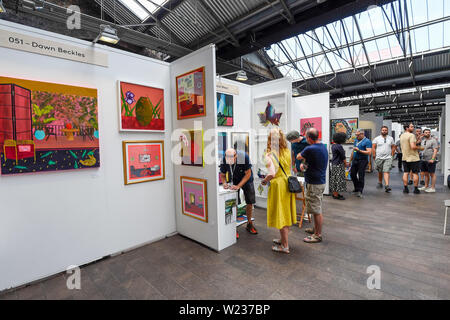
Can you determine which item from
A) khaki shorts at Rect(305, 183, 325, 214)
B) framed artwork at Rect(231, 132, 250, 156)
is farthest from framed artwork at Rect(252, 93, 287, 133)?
khaki shorts at Rect(305, 183, 325, 214)

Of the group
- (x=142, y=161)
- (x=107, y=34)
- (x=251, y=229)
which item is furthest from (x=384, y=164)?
(x=107, y=34)

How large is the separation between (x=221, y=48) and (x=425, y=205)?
664 cm

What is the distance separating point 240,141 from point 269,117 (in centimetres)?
77

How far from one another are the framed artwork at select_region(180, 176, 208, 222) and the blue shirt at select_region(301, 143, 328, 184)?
1.42 metres

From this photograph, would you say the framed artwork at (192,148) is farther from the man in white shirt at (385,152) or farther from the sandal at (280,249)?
the man in white shirt at (385,152)

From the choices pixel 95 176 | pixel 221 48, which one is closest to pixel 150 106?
pixel 95 176

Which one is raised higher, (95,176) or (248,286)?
(95,176)

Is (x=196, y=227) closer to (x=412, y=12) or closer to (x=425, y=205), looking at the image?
(x=425, y=205)

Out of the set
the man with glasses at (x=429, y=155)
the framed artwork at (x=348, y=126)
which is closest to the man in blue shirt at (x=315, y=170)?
the man with glasses at (x=429, y=155)

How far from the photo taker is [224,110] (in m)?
4.09

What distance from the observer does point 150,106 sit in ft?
9.93

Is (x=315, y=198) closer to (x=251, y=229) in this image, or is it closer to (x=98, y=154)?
(x=251, y=229)

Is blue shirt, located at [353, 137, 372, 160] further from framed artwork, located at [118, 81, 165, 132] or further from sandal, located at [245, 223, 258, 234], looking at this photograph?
framed artwork, located at [118, 81, 165, 132]

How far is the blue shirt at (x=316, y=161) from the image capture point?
2.83 m
